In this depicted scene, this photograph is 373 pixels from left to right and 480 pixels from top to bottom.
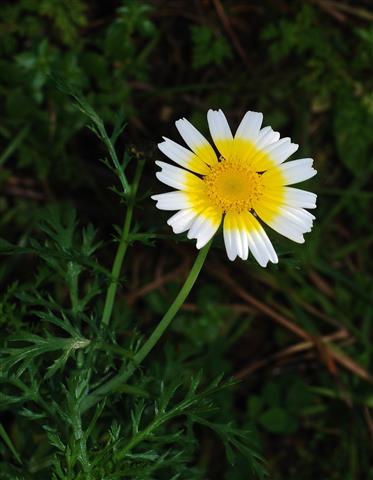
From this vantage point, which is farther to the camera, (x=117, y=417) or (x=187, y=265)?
(x=187, y=265)

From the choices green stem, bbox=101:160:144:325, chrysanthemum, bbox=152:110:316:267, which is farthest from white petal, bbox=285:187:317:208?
green stem, bbox=101:160:144:325

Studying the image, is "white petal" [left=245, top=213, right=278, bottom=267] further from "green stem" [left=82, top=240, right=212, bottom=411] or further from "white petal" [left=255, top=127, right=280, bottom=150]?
"white petal" [left=255, top=127, right=280, bottom=150]

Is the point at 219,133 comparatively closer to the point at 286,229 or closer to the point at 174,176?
the point at 174,176

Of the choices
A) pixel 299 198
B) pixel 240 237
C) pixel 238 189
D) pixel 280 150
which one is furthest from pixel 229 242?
pixel 280 150

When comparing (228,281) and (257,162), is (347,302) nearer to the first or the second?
(228,281)

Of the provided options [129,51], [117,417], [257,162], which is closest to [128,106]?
[129,51]
